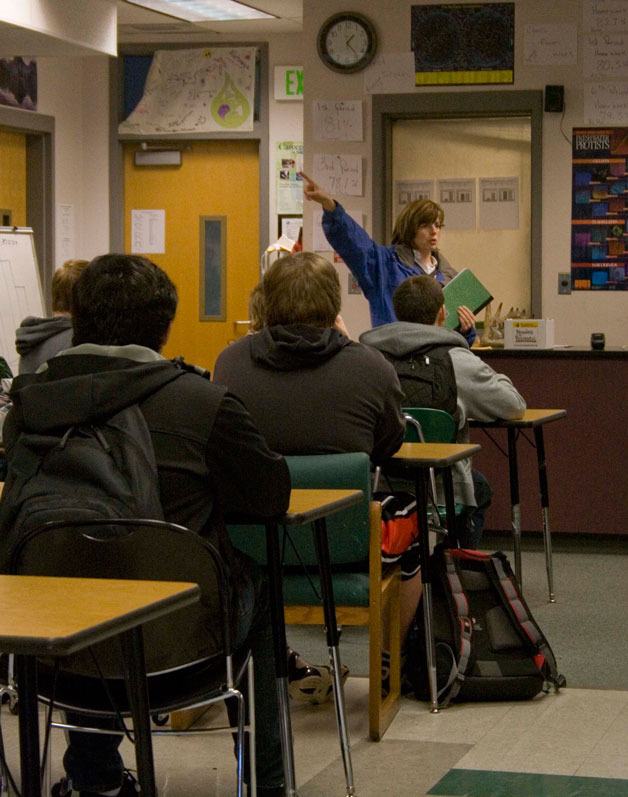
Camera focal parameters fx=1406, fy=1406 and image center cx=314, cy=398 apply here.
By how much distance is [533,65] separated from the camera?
22.5ft

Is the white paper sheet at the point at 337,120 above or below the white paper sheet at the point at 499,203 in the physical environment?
above

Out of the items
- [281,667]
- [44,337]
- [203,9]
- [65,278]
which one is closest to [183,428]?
[281,667]

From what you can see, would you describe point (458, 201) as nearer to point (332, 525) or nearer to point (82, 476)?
point (332, 525)

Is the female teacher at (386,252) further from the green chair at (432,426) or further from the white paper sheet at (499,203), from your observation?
the white paper sheet at (499,203)

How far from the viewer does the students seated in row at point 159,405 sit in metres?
2.36

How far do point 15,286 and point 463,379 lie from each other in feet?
10.7

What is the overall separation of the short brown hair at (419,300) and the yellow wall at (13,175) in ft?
14.5

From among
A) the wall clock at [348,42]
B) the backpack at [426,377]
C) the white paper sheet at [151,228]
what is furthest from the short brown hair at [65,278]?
the white paper sheet at [151,228]

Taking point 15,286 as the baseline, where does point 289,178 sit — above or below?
above

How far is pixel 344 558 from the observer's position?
3359 mm

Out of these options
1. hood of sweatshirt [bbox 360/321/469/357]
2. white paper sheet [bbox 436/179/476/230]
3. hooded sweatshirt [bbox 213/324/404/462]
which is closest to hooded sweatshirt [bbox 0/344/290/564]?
hooded sweatshirt [bbox 213/324/404/462]

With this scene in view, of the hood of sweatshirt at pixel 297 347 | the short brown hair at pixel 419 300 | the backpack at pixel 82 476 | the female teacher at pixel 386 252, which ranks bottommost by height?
the backpack at pixel 82 476

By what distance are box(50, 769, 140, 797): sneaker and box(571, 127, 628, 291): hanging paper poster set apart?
4560 mm

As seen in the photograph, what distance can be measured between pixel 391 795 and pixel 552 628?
1.71 meters
